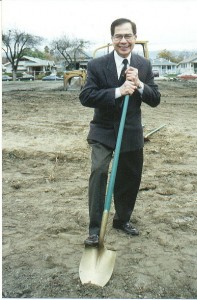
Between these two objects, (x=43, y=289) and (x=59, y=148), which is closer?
(x=43, y=289)

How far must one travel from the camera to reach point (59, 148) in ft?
20.6

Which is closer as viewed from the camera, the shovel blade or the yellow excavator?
the shovel blade

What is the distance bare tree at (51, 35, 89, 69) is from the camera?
67.9m

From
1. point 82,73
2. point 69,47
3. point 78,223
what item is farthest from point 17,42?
point 78,223

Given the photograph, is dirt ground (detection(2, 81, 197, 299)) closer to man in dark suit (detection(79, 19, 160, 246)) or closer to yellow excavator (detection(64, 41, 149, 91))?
man in dark suit (detection(79, 19, 160, 246))

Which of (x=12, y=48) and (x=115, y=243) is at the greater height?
(x=12, y=48)

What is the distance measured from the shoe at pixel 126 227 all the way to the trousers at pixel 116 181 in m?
0.04

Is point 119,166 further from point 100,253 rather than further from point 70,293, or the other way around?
point 70,293

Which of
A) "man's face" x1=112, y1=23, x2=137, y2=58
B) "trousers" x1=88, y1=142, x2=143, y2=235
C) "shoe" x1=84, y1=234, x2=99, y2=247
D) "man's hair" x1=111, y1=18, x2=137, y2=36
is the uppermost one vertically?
"man's hair" x1=111, y1=18, x2=137, y2=36

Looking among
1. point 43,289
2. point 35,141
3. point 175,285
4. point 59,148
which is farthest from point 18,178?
point 175,285

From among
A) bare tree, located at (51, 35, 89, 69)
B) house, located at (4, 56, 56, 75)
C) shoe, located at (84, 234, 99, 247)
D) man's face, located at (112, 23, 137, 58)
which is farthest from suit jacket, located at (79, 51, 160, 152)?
house, located at (4, 56, 56, 75)

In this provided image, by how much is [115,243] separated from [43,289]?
0.82m

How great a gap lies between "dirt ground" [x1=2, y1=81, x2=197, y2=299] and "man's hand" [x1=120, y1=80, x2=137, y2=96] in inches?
50.0

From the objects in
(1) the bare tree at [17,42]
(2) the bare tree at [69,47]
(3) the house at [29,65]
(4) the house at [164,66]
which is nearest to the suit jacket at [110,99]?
(1) the bare tree at [17,42]
